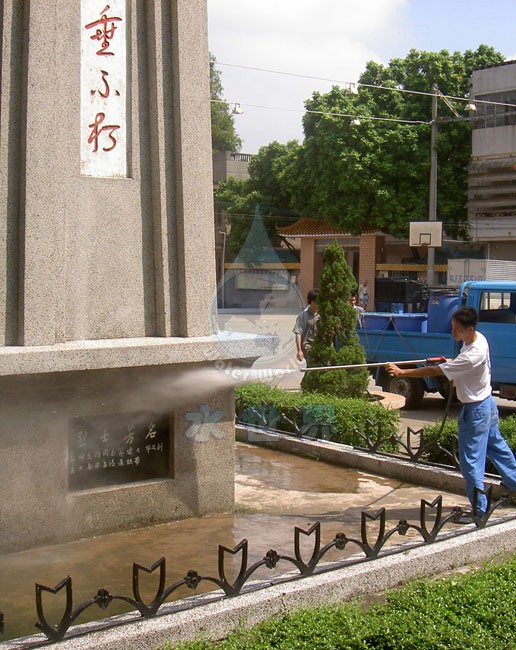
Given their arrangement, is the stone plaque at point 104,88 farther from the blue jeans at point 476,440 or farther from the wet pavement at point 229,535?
the blue jeans at point 476,440

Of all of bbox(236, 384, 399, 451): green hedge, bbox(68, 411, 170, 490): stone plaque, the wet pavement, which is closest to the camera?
the wet pavement

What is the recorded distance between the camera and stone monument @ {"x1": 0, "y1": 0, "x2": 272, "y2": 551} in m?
5.41

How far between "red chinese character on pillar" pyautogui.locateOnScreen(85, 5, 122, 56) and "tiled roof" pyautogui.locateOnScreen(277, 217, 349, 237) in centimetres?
3360

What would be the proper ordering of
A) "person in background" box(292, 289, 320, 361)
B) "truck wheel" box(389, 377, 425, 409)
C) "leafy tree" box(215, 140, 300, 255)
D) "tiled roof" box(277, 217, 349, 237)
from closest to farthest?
"person in background" box(292, 289, 320, 361), "truck wheel" box(389, 377, 425, 409), "tiled roof" box(277, 217, 349, 237), "leafy tree" box(215, 140, 300, 255)

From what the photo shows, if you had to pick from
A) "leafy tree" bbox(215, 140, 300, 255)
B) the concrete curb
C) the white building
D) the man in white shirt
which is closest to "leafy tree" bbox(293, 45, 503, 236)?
the white building

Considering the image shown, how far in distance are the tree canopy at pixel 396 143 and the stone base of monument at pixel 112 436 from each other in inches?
1108

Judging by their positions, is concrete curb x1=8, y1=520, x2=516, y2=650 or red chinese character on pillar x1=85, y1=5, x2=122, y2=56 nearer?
concrete curb x1=8, y1=520, x2=516, y2=650

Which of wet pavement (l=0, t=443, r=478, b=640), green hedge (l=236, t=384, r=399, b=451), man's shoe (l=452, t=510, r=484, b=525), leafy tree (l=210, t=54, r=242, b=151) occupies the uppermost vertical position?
leafy tree (l=210, t=54, r=242, b=151)

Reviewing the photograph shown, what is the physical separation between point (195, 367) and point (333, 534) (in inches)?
61.8

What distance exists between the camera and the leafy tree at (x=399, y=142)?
3388cm

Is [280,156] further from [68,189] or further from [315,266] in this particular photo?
[68,189]

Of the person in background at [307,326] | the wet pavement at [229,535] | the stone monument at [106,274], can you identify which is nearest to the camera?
the wet pavement at [229,535]

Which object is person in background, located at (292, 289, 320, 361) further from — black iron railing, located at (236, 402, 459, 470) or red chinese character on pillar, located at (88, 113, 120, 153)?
red chinese character on pillar, located at (88, 113, 120, 153)

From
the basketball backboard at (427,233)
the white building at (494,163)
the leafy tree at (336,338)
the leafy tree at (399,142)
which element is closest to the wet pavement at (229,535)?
the leafy tree at (336,338)
